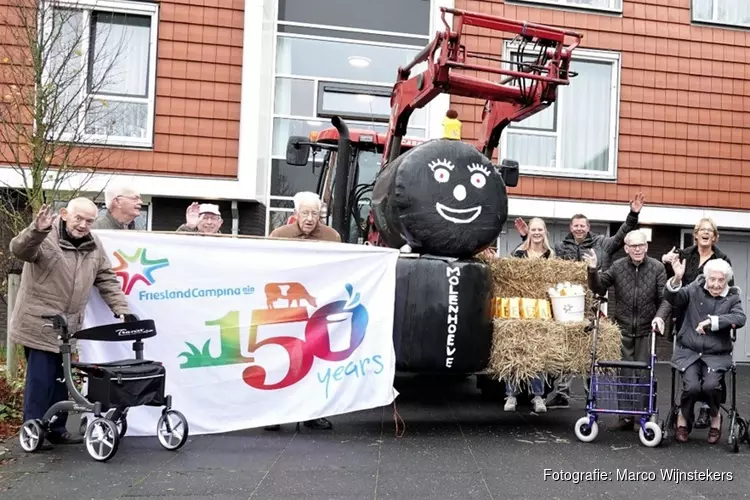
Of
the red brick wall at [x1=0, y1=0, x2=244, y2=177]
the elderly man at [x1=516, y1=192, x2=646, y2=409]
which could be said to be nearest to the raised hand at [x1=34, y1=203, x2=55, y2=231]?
the elderly man at [x1=516, y1=192, x2=646, y2=409]

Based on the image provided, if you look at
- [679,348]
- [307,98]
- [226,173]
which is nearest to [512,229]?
[307,98]

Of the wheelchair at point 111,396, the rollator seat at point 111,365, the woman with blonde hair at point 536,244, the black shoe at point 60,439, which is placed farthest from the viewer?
the woman with blonde hair at point 536,244

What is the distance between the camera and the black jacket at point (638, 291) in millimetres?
6258

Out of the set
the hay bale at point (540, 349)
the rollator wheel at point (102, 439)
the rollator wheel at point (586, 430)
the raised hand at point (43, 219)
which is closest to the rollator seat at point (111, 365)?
the rollator wheel at point (102, 439)

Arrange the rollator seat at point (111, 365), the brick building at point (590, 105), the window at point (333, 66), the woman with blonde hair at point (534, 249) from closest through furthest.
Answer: the rollator seat at point (111, 365)
the woman with blonde hair at point (534, 249)
the brick building at point (590, 105)
the window at point (333, 66)

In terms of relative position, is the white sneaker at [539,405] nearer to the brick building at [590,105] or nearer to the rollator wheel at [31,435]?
the rollator wheel at [31,435]

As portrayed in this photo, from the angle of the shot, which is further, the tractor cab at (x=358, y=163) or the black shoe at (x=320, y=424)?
the tractor cab at (x=358, y=163)

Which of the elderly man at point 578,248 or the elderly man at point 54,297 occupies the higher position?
the elderly man at point 578,248

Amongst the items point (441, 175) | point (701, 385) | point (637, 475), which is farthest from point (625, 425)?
point (441, 175)

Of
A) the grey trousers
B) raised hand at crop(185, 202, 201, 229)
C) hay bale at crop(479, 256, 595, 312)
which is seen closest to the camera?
the grey trousers

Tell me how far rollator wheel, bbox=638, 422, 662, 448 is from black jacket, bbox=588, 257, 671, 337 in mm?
998

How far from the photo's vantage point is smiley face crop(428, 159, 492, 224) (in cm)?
555

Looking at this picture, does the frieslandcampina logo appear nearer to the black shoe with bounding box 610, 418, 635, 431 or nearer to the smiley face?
the smiley face

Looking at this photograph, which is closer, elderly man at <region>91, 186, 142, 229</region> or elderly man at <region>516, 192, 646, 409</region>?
elderly man at <region>91, 186, 142, 229</region>
